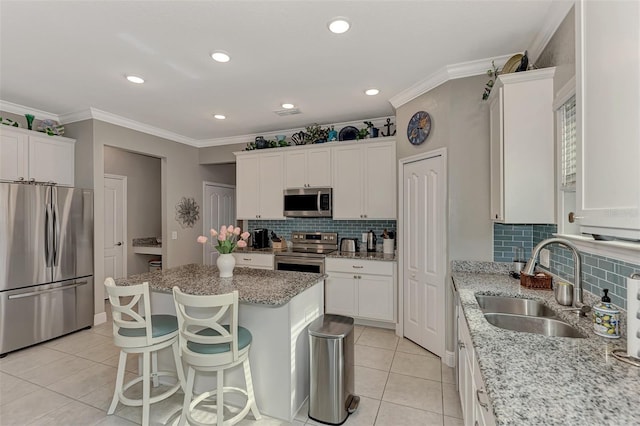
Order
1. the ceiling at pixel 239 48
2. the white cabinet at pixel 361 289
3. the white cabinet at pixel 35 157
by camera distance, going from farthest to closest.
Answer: the white cabinet at pixel 361 289
the white cabinet at pixel 35 157
the ceiling at pixel 239 48

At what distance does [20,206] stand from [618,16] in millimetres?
4700

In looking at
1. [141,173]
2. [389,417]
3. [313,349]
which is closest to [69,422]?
[313,349]

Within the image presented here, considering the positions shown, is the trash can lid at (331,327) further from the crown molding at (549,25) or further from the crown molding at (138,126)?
the crown molding at (138,126)

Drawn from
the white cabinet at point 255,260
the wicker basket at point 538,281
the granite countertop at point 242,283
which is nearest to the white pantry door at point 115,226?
the white cabinet at point 255,260

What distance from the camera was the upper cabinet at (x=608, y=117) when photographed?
848 millimetres

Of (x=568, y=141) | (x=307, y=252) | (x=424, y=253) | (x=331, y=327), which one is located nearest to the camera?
(x=568, y=141)

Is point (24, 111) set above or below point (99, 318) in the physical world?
above

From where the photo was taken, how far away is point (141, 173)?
18.8 ft

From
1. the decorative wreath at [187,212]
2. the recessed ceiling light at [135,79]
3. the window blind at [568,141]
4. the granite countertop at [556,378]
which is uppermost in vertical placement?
the recessed ceiling light at [135,79]

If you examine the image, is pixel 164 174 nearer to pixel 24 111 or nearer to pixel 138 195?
pixel 138 195

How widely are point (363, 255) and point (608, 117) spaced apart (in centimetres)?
306

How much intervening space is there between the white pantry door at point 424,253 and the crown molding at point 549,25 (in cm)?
102

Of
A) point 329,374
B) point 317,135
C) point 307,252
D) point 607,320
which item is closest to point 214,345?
point 329,374

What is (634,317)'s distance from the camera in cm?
109
